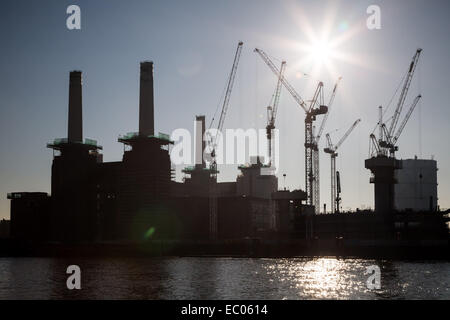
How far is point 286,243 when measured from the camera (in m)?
196

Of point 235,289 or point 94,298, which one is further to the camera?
point 235,289

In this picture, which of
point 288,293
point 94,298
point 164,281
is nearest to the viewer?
point 94,298

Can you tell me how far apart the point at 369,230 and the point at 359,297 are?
5024 inches

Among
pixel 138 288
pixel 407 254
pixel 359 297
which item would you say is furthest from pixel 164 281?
pixel 407 254

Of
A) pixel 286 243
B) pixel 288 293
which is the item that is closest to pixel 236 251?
pixel 286 243
